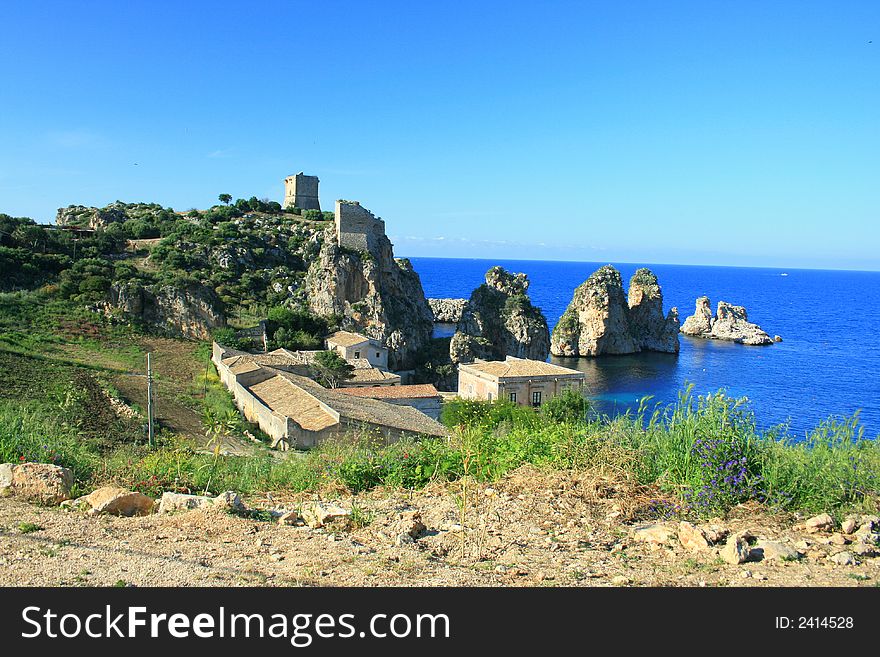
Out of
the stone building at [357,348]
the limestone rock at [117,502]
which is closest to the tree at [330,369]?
the stone building at [357,348]

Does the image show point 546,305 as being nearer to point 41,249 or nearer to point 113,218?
point 113,218

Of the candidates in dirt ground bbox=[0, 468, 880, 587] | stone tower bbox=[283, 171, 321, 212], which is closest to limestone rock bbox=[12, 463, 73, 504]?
dirt ground bbox=[0, 468, 880, 587]

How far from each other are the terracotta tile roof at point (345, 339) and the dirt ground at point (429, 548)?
36693mm

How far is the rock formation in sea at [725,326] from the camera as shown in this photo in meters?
85.6

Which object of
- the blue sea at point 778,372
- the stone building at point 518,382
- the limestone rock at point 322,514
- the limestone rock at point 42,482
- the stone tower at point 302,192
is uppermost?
the stone tower at point 302,192

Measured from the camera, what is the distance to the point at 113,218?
61812 millimetres

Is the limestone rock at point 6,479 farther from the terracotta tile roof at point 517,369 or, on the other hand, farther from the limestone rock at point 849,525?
the terracotta tile roof at point 517,369

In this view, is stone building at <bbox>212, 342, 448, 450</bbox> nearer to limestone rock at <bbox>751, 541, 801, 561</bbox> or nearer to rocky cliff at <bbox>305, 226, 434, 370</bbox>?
limestone rock at <bbox>751, 541, 801, 561</bbox>

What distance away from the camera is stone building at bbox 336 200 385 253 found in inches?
2179

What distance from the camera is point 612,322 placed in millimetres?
80312

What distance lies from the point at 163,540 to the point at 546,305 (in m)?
134

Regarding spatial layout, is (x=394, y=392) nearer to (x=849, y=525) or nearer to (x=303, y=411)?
(x=303, y=411)

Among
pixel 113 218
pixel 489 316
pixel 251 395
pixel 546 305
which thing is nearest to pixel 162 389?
pixel 251 395

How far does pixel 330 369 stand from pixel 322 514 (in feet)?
100
